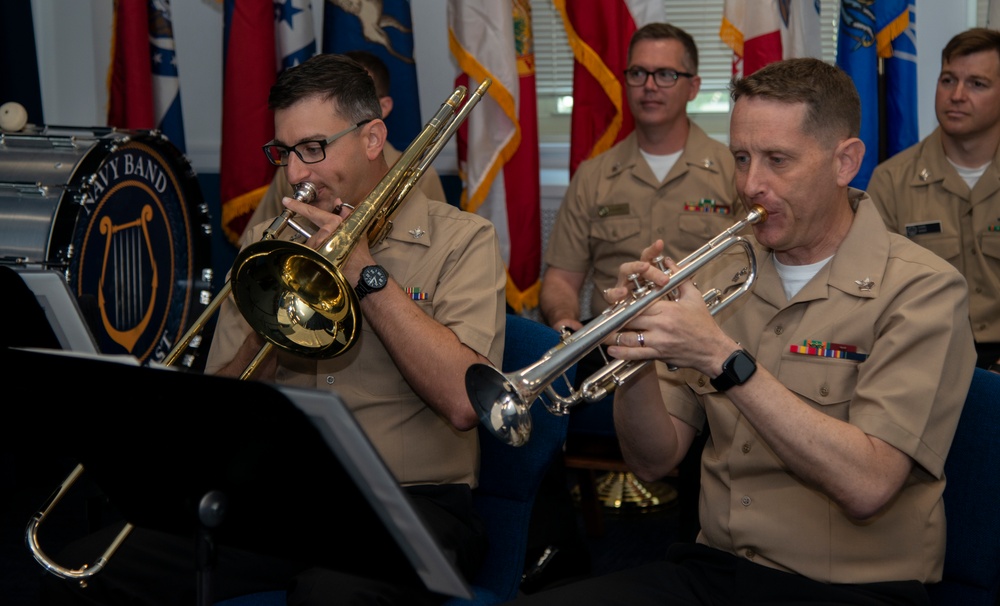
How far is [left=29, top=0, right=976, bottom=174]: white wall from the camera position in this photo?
15.5 feet

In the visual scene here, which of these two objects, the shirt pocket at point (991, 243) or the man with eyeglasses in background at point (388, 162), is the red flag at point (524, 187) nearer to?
the man with eyeglasses in background at point (388, 162)

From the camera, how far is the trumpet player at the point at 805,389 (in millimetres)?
1803

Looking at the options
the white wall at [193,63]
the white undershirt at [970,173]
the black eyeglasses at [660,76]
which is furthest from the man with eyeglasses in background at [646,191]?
the white wall at [193,63]

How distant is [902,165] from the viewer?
3.85 metres

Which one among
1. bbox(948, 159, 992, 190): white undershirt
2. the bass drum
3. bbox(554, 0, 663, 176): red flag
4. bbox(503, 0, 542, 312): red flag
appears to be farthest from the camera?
bbox(503, 0, 542, 312): red flag

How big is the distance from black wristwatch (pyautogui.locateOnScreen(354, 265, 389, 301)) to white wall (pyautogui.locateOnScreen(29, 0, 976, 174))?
2.70 m

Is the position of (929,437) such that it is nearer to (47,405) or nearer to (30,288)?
(47,405)

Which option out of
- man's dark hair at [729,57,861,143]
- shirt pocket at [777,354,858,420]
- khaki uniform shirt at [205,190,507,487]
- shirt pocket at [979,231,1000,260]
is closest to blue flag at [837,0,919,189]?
shirt pocket at [979,231,1000,260]

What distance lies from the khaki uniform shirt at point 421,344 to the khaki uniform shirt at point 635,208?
155cm

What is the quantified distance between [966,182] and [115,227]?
9.92ft

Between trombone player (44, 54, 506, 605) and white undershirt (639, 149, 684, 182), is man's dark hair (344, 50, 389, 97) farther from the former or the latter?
trombone player (44, 54, 506, 605)

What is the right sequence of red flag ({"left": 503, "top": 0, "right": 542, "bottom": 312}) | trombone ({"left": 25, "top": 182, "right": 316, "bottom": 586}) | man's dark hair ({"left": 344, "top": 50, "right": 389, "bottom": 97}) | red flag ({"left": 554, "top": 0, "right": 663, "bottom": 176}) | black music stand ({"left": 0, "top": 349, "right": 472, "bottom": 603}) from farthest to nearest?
red flag ({"left": 503, "top": 0, "right": 542, "bottom": 312})
red flag ({"left": 554, "top": 0, "right": 663, "bottom": 176})
man's dark hair ({"left": 344, "top": 50, "right": 389, "bottom": 97})
trombone ({"left": 25, "top": 182, "right": 316, "bottom": 586})
black music stand ({"left": 0, "top": 349, "right": 472, "bottom": 603})

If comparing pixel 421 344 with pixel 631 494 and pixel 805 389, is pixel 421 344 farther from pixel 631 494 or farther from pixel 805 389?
pixel 631 494

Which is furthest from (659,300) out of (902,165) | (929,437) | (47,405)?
(902,165)
